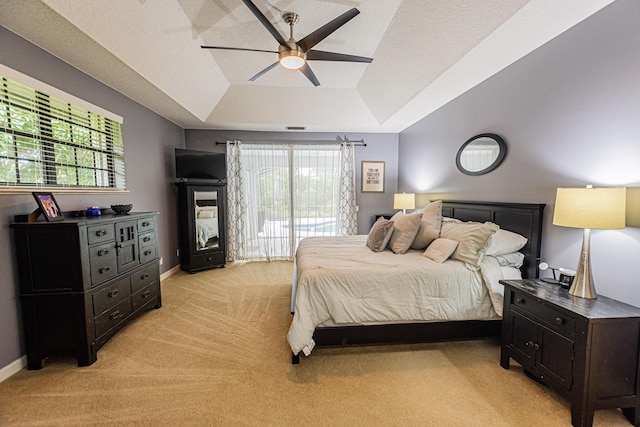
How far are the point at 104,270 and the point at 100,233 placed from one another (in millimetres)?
326

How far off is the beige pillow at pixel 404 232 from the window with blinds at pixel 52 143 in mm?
3293

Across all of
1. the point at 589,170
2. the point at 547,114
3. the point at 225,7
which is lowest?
the point at 589,170

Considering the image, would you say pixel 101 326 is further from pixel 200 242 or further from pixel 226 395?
pixel 200 242

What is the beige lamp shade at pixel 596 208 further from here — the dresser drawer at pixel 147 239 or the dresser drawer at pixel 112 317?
the dresser drawer at pixel 147 239

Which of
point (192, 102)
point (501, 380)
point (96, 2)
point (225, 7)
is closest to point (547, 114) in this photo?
point (501, 380)

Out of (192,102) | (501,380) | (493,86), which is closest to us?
(501,380)

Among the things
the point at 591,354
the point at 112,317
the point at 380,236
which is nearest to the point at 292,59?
the point at 380,236

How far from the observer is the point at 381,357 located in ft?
7.21

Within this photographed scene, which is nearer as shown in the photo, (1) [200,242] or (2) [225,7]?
(2) [225,7]

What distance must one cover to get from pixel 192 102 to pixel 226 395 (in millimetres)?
3599

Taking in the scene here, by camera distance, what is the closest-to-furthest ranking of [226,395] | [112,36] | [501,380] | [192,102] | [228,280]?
[226,395], [501,380], [112,36], [192,102], [228,280]

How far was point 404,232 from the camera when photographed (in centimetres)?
293

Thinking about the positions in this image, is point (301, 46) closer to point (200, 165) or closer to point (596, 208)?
point (596, 208)

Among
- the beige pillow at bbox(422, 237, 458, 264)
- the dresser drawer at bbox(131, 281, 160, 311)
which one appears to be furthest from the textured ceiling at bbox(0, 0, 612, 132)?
the dresser drawer at bbox(131, 281, 160, 311)
